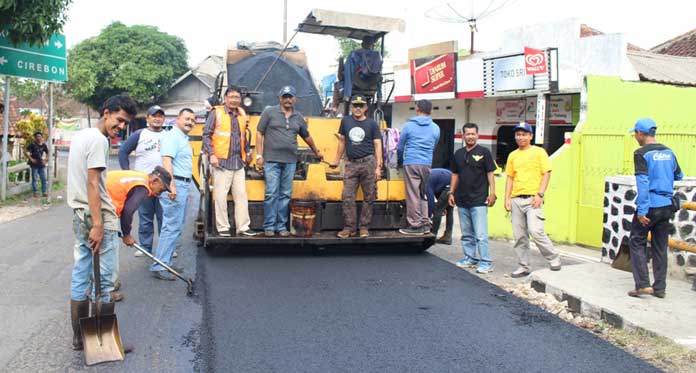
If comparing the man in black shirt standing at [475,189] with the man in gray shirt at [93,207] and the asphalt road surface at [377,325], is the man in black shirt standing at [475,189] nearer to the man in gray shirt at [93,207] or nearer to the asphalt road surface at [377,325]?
the asphalt road surface at [377,325]

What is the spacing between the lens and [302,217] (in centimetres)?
701

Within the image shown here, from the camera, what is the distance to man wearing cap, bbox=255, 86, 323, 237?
280 inches

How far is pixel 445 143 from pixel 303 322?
15.4 m

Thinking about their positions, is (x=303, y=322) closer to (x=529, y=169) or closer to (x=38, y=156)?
(x=529, y=169)

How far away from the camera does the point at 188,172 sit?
6453 millimetres

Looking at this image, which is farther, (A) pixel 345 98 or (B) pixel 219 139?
(A) pixel 345 98

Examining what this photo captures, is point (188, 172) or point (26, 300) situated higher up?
point (188, 172)

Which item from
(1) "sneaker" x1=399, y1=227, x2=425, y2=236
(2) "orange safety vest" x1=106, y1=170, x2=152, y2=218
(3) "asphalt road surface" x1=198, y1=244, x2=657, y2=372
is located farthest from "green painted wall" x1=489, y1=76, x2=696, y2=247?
(2) "orange safety vest" x1=106, y1=170, x2=152, y2=218

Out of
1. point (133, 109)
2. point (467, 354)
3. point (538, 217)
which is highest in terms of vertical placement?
point (133, 109)

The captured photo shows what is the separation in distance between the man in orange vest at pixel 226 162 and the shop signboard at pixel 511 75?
821cm

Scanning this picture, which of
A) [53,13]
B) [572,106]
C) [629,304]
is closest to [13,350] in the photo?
[629,304]

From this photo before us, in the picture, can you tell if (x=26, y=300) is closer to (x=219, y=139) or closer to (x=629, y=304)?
(x=219, y=139)

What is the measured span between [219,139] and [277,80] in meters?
2.23

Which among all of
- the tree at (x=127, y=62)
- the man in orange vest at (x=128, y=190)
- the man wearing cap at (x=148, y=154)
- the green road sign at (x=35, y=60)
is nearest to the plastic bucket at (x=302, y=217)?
the man wearing cap at (x=148, y=154)
